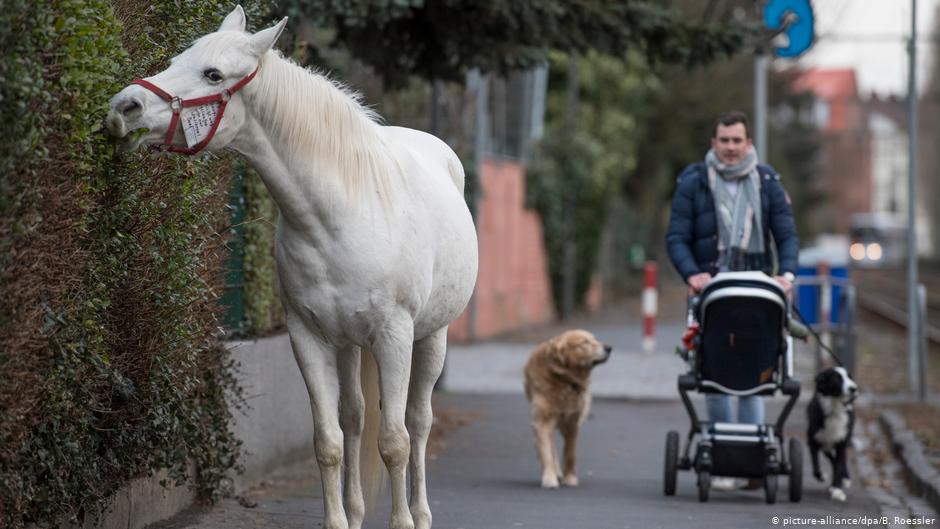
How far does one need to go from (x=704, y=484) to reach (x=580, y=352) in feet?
3.79

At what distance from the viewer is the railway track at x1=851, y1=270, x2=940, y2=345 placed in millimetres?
35947

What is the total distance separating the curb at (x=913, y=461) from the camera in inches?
373

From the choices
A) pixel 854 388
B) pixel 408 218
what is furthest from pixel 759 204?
pixel 408 218

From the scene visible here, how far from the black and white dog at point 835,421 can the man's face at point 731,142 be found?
153 cm

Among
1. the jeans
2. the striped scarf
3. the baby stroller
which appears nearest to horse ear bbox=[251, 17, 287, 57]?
the baby stroller

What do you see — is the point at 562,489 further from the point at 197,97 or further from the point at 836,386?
the point at 197,97

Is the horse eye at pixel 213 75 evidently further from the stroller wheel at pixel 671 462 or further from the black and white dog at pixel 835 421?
the black and white dog at pixel 835 421

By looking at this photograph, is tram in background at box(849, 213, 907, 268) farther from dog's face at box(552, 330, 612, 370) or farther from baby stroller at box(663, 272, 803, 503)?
baby stroller at box(663, 272, 803, 503)

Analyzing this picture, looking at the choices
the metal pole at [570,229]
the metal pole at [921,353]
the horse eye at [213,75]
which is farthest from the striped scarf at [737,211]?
the metal pole at [570,229]

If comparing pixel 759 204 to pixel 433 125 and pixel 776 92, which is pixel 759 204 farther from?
pixel 776 92

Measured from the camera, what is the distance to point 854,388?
9.41 m

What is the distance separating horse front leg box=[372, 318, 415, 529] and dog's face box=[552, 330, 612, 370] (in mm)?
2924

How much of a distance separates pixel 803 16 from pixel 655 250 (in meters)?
31.7

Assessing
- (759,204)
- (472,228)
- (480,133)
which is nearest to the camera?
(472,228)
